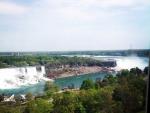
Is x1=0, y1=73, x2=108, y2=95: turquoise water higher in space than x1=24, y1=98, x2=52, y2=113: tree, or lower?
higher

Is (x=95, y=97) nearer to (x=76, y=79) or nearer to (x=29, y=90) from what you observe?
(x=76, y=79)

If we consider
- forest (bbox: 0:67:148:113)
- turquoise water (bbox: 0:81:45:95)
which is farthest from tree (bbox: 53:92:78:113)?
turquoise water (bbox: 0:81:45:95)

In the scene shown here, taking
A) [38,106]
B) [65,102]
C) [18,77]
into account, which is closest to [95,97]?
[65,102]

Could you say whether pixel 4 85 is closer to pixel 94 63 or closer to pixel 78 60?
pixel 78 60

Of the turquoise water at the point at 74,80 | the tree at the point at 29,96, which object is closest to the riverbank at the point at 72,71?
the turquoise water at the point at 74,80

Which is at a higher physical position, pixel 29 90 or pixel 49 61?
pixel 49 61

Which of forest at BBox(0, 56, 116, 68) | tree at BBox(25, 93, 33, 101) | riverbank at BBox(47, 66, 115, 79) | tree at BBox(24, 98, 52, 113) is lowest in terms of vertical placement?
tree at BBox(24, 98, 52, 113)

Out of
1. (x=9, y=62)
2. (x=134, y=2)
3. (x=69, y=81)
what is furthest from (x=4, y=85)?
(x=134, y=2)

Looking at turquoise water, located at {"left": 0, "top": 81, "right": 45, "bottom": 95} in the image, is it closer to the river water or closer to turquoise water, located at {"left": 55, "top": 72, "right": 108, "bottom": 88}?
the river water
